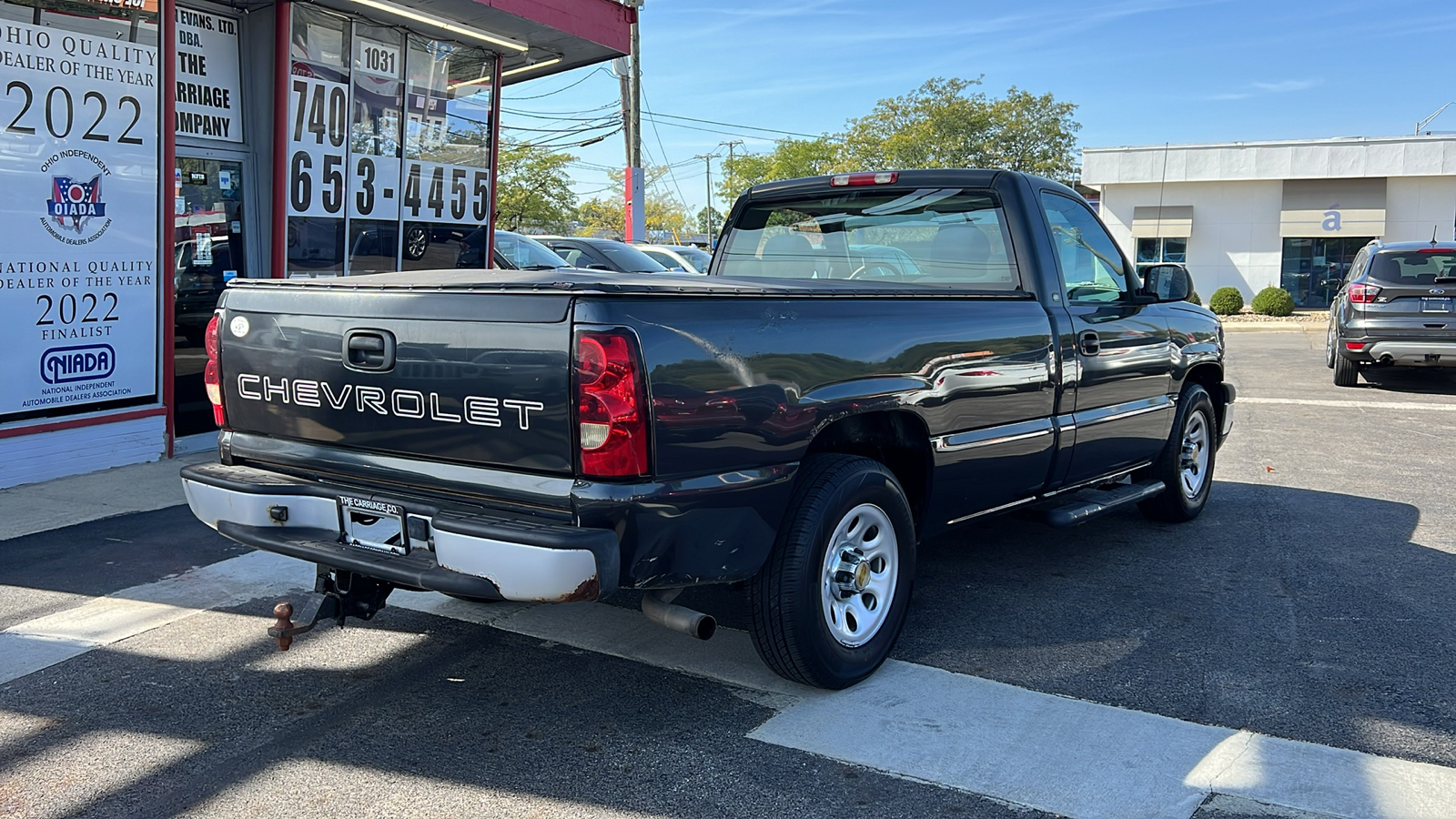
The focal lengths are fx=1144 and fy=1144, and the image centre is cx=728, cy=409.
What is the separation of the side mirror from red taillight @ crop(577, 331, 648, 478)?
370cm

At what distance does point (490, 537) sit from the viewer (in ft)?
10.9

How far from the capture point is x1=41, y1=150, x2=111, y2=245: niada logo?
7.50 metres

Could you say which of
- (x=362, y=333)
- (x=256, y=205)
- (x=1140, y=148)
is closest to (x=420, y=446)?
(x=362, y=333)

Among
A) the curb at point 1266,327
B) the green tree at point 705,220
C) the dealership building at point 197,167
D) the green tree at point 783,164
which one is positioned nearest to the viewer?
the dealership building at point 197,167

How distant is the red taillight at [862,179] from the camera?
5.70m

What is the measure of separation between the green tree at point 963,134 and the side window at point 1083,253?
44594 millimetres

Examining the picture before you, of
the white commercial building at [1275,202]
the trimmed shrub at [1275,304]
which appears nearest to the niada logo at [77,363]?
the trimmed shrub at [1275,304]

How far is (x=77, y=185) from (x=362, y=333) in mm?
5157

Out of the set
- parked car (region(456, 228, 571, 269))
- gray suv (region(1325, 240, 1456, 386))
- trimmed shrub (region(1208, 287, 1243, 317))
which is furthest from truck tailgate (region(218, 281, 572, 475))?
trimmed shrub (region(1208, 287, 1243, 317))

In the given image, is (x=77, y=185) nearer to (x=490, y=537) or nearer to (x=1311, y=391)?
(x=490, y=537)

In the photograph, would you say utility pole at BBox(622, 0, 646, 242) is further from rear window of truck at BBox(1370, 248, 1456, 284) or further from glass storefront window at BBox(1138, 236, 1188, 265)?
glass storefront window at BBox(1138, 236, 1188, 265)

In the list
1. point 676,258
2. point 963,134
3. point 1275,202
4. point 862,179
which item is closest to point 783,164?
point 963,134

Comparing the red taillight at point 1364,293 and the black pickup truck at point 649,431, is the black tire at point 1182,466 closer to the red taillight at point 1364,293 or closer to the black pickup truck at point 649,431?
the black pickup truck at point 649,431

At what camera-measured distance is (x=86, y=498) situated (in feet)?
23.2
